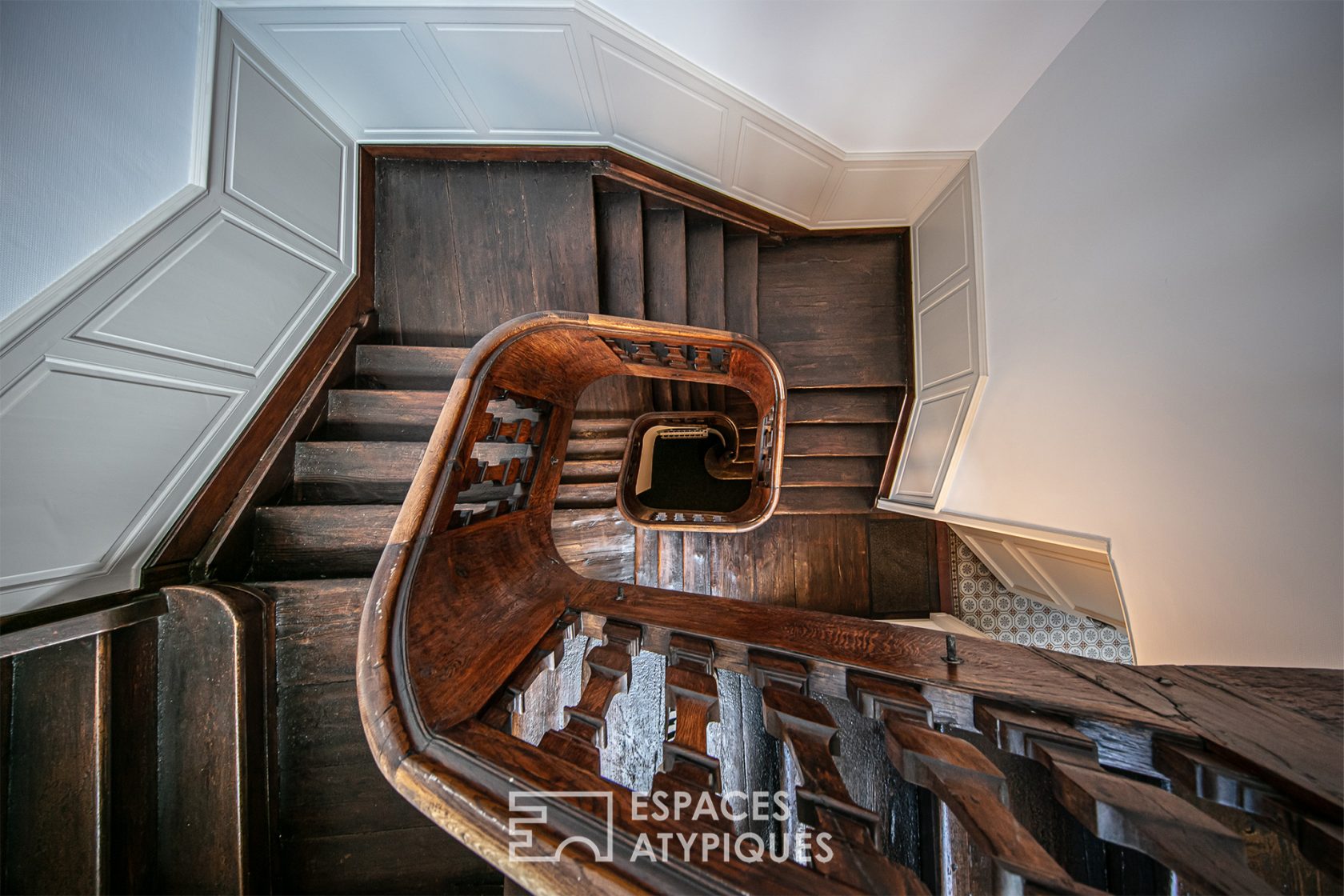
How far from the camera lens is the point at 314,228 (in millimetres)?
1556

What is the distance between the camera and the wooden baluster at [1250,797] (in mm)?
337

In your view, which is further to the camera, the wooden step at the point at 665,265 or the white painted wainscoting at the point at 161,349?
the wooden step at the point at 665,265

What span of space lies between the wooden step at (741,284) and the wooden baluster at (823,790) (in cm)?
192

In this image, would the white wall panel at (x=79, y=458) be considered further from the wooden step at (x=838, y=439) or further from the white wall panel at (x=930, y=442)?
the white wall panel at (x=930, y=442)

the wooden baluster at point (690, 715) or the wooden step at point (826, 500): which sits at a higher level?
the wooden step at point (826, 500)

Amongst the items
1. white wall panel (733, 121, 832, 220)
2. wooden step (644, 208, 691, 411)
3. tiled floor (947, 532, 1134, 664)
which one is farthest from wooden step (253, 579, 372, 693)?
tiled floor (947, 532, 1134, 664)

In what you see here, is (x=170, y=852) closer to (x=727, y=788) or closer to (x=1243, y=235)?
(x=727, y=788)

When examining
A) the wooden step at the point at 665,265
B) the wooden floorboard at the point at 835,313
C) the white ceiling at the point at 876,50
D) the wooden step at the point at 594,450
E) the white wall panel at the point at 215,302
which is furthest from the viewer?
the wooden floorboard at the point at 835,313

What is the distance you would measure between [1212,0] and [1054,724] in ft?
5.23

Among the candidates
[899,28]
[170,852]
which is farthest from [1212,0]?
[170,852]

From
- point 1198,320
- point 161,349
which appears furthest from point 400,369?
point 1198,320

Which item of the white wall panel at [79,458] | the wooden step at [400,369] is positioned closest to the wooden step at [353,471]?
the white wall panel at [79,458]

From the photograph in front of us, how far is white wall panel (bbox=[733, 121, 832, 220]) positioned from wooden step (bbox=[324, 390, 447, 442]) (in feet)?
5.66

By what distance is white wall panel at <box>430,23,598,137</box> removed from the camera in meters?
1.48
